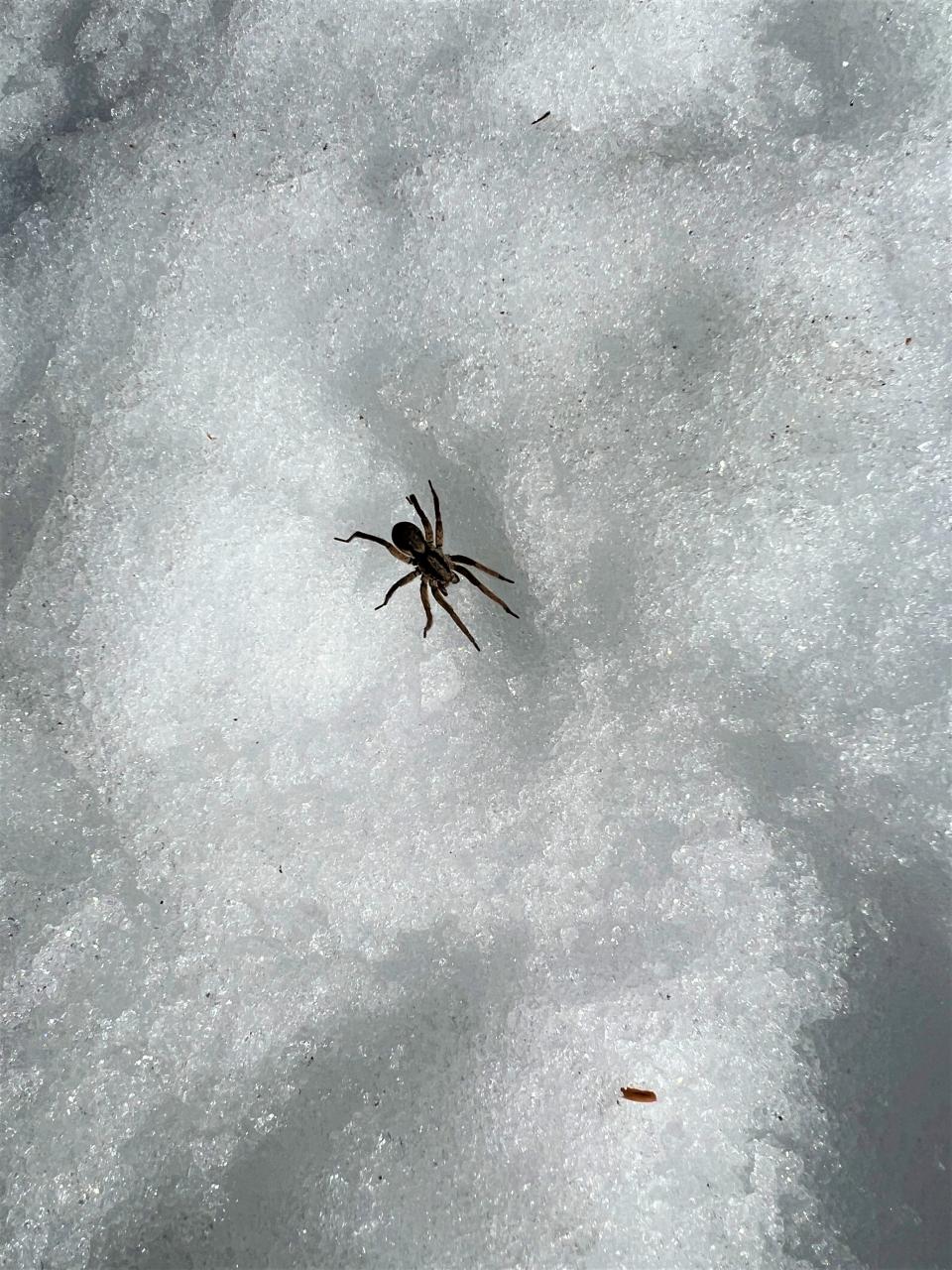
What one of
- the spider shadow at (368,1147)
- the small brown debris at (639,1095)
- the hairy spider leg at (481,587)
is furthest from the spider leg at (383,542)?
the small brown debris at (639,1095)

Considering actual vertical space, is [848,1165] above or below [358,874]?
below

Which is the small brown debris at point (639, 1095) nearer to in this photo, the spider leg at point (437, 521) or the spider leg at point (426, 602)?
the spider leg at point (426, 602)

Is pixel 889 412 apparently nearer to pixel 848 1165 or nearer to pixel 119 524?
pixel 848 1165

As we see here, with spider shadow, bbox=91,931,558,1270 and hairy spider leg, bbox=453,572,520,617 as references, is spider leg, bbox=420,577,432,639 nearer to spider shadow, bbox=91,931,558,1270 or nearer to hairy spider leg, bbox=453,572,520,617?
hairy spider leg, bbox=453,572,520,617

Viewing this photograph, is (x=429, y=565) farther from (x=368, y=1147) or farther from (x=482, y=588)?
(x=368, y=1147)

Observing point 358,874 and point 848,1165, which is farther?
point 358,874

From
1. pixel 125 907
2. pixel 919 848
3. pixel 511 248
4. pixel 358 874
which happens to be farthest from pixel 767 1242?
pixel 511 248

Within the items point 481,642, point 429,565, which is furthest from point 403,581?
point 481,642

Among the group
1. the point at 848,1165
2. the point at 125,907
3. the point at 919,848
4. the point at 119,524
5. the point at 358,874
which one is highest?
the point at 119,524
